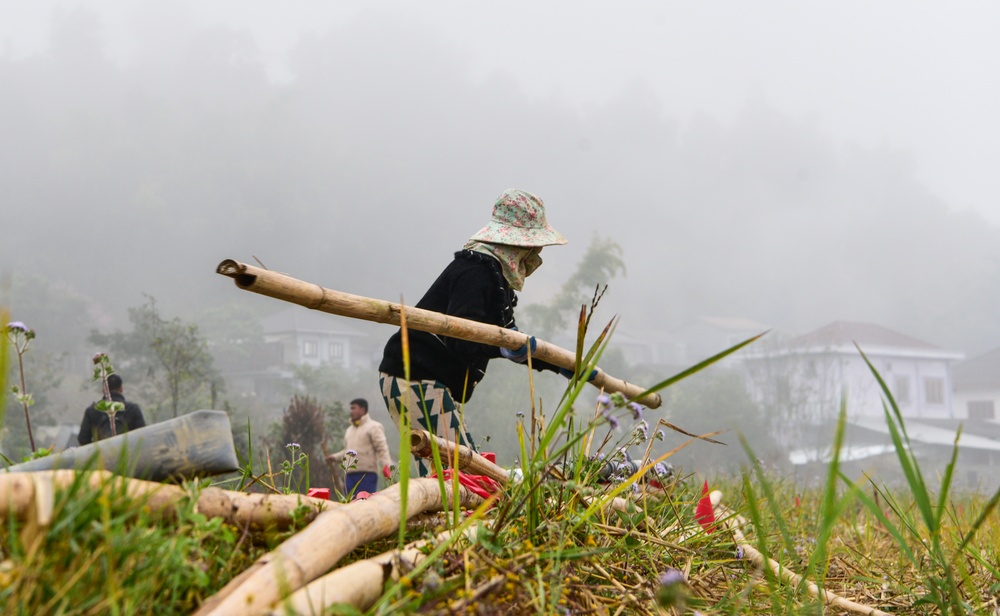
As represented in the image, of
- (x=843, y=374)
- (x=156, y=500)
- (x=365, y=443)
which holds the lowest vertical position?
(x=365, y=443)

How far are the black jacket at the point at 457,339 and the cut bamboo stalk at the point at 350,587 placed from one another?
2356 mm

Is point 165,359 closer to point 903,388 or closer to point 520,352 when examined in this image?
point 520,352

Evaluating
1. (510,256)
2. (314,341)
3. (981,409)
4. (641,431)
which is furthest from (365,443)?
(314,341)

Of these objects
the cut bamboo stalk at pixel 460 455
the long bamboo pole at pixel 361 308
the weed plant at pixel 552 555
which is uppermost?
the long bamboo pole at pixel 361 308

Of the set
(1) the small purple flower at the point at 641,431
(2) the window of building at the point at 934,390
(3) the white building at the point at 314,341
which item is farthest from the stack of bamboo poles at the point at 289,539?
(3) the white building at the point at 314,341

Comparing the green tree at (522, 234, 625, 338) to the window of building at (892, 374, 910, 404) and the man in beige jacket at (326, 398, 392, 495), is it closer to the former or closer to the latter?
the window of building at (892, 374, 910, 404)

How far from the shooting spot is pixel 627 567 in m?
2.40

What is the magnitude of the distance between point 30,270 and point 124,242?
830 inches

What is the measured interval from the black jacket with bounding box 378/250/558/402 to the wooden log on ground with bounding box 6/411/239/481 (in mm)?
2198

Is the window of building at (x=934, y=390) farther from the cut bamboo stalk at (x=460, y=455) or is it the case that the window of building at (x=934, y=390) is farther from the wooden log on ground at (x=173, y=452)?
the wooden log on ground at (x=173, y=452)

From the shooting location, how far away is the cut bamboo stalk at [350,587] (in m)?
1.47

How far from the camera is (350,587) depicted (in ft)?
5.18

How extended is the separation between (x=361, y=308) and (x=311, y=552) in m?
1.16

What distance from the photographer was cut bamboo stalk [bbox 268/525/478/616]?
147 cm
